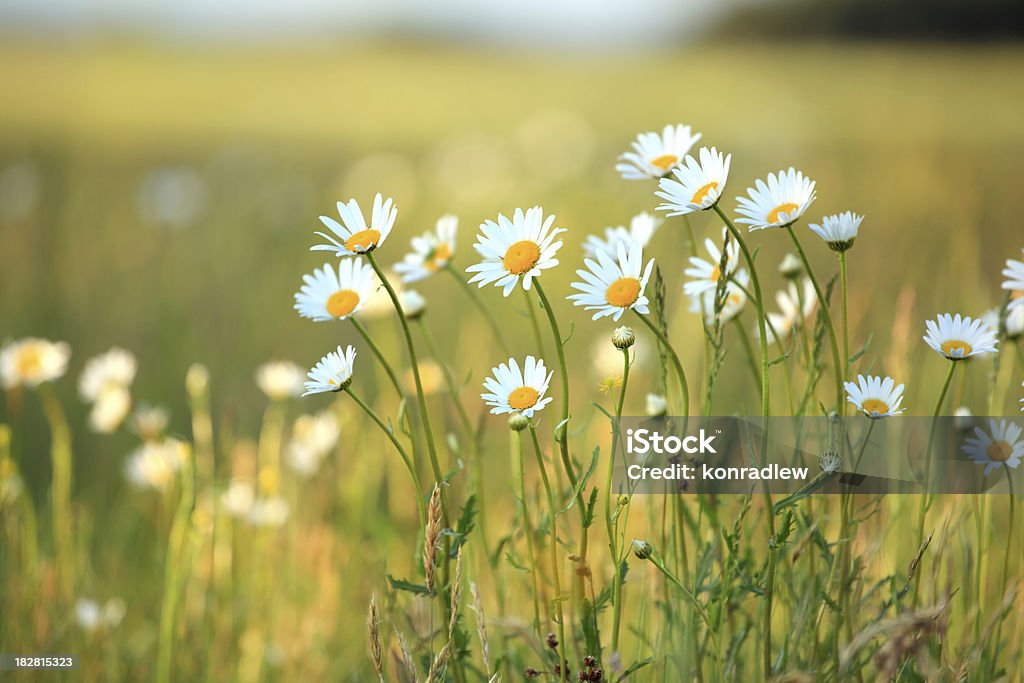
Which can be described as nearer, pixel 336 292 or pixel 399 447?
pixel 399 447

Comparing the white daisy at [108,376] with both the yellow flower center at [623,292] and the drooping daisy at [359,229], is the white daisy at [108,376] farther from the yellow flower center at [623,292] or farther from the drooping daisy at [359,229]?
the yellow flower center at [623,292]

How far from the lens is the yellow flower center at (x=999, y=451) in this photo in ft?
2.45

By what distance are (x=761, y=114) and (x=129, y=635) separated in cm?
294

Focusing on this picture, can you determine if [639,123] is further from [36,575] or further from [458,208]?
[36,575]

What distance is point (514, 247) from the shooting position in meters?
0.68

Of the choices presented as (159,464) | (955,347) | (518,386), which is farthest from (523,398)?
(159,464)

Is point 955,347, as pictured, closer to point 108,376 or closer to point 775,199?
point 775,199

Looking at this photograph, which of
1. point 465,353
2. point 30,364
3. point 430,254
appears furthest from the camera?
point 465,353

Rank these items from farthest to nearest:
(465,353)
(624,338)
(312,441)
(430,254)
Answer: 1. (465,353)
2. (312,441)
3. (430,254)
4. (624,338)

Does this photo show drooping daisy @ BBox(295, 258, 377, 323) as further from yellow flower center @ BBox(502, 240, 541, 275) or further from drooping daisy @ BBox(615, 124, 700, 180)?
drooping daisy @ BBox(615, 124, 700, 180)

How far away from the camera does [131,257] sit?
9.30 ft

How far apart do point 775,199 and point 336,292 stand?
0.41 metres

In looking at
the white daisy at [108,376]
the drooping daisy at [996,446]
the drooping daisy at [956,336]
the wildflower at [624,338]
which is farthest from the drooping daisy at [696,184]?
the white daisy at [108,376]

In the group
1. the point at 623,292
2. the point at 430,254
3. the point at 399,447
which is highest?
the point at 430,254
